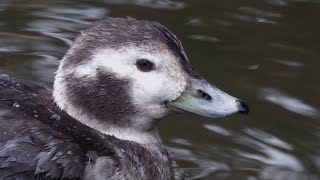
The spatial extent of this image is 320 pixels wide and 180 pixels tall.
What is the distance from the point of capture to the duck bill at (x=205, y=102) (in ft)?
20.1

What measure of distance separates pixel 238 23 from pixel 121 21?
10.2 feet

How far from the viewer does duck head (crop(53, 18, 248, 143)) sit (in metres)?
6.04

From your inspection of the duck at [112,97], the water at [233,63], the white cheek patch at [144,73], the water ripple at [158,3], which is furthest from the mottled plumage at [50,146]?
the water ripple at [158,3]

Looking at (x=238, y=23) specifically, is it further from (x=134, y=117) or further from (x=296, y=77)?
(x=134, y=117)

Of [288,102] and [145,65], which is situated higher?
[145,65]

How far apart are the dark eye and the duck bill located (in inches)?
9.9

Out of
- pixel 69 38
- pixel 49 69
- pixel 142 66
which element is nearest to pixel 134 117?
pixel 142 66

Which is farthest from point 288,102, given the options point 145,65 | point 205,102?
point 145,65

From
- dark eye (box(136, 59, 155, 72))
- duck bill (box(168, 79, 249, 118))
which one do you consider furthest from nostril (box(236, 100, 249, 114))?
dark eye (box(136, 59, 155, 72))

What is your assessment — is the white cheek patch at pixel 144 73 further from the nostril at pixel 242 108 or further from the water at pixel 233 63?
the water at pixel 233 63

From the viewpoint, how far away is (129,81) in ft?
19.8

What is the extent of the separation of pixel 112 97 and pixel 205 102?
542mm

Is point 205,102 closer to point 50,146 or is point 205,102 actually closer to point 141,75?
point 141,75

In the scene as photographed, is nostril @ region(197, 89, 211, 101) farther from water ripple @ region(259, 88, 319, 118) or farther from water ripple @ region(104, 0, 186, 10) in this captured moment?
water ripple @ region(104, 0, 186, 10)
